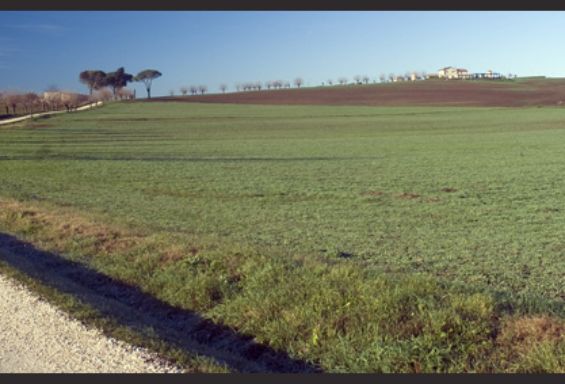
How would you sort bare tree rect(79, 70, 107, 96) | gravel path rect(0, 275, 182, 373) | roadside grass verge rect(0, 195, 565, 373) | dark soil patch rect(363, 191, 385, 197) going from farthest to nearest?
bare tree rect(79, 70, 107, 96) → dark soil patch rect(363, 191, 385, 197) → roadside grass verge rect(0, 195, 565, 373) → gravel path rect(0, 275, 182, 373)

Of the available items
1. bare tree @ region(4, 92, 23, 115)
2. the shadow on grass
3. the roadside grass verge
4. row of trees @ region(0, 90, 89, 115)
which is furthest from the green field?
row of trees @ region(0, 90, 89, 115)

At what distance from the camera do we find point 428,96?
11006cm

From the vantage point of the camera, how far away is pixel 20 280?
28.7 ft

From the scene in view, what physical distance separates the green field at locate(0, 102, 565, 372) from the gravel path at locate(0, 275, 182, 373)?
83.0 inches

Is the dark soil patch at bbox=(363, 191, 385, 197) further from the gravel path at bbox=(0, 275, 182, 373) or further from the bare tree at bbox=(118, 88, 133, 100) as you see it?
the bare tree at bbox=(118, 88, 133, 100)

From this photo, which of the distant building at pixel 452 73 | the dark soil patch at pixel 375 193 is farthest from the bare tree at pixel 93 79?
the dark soil patch at pixel 375 193

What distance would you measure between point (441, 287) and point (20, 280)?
20.0 ft

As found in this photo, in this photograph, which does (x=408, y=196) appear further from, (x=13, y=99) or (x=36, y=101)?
(x=36, y=101)

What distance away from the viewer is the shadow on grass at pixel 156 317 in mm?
7031

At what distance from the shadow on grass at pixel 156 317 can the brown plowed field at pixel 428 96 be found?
9644 centimetres

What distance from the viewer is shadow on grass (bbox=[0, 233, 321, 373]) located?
23.1 ft

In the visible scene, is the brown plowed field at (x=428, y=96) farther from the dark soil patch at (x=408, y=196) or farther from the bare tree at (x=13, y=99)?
the dark soil patch at (x=408, y=196)

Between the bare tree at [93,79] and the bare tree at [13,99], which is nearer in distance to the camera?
the bare tree at [13,99]

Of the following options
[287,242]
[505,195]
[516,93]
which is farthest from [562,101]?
[287,242]
